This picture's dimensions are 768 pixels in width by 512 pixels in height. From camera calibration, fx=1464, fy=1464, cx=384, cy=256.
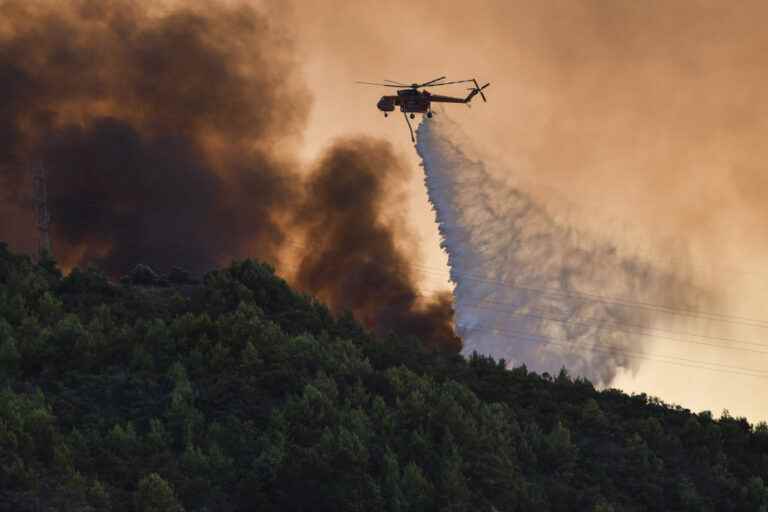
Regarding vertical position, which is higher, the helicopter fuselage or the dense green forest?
the helicopter fuselage

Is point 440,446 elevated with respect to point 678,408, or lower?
lower

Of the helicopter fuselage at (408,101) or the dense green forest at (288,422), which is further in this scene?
the helicopter fuselage at (408,101)

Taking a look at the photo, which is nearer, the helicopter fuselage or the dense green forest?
the dense green forest

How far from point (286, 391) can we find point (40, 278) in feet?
128

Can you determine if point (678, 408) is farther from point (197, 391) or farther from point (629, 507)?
point (197, 391)

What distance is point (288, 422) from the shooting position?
111312mm

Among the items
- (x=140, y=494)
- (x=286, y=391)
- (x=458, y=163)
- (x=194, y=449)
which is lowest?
(x=140, y=494)

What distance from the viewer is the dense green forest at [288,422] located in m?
101

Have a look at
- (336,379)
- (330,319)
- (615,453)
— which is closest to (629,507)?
(615,453)

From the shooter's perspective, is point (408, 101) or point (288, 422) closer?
point (288, 422)

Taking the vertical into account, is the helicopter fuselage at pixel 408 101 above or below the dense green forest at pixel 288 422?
above

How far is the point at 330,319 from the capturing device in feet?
495

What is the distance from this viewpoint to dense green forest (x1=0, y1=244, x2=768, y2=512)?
100625mm

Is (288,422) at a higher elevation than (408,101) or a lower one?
lower
